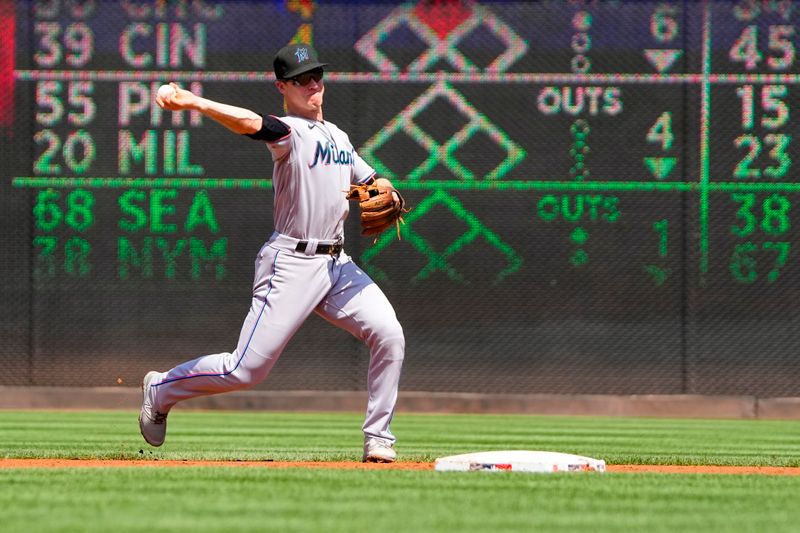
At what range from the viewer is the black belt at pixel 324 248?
6.70 metres

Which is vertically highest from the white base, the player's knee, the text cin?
the text cin

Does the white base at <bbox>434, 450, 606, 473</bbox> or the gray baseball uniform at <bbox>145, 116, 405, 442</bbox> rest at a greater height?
the gray baseball uniform at <bbox>145, 116, 405, 442</bbox>

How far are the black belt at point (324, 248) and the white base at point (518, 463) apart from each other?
3.42 feet

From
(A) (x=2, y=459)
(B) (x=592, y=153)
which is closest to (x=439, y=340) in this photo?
(B) (x=592, y=153)

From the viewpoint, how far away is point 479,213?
43.1 feet

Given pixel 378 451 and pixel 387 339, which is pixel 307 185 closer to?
pixel 387 339

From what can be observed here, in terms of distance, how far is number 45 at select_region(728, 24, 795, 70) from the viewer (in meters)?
A: 13.0

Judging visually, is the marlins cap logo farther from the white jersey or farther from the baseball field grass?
the baseball field grass

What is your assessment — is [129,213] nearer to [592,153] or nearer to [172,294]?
[172,294]

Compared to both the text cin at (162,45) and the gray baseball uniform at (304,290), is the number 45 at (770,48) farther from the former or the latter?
the gray baseball uniform at (304,290)

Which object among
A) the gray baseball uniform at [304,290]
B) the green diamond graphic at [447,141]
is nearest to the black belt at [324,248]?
the gray baseball uniform at [304,290]

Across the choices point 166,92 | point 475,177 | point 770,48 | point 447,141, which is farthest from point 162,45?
point 166,92

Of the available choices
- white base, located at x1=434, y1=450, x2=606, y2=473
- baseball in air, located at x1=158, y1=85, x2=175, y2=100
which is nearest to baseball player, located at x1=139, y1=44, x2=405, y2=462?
baseball in air, located at x1=158, y1=85, x2=175, y2=100

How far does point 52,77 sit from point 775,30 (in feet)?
20.1
